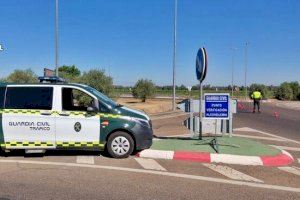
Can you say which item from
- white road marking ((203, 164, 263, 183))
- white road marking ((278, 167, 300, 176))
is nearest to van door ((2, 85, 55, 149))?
white road marking ((203, 164, 263, 183))

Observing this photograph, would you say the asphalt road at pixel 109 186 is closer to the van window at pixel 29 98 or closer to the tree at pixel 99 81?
the van window at pixel 29 98

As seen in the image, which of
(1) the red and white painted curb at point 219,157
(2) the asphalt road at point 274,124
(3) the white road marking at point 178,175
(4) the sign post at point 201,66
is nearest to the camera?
(3) the white road marking at point 178,175

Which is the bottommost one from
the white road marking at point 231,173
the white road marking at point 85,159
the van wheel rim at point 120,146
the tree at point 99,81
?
the white road marking at point 231,173

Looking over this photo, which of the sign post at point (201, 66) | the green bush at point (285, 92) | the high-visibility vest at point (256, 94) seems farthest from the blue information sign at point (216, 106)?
the green bush at point (285, 92)

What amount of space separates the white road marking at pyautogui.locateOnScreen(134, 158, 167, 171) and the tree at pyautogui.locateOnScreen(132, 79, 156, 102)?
134ft

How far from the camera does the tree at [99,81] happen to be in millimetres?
34281

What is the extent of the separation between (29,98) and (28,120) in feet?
1.69

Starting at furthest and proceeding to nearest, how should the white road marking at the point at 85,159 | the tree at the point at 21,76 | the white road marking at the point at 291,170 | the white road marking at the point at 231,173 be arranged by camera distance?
the tree at the point at 21,76, the white road marking at the point at 85,159, the white road marking at the point at 291,170, the white road marking at the point at 231,173

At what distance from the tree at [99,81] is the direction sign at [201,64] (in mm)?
23248

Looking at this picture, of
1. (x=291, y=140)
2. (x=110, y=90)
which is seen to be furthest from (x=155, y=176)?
(x=110, y=90)

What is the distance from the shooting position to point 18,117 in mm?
9539

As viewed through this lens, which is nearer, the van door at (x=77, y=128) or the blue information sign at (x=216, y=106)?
the van door at (x=77, y=128)

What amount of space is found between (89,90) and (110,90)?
2497 centimetres

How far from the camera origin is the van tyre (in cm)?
962
